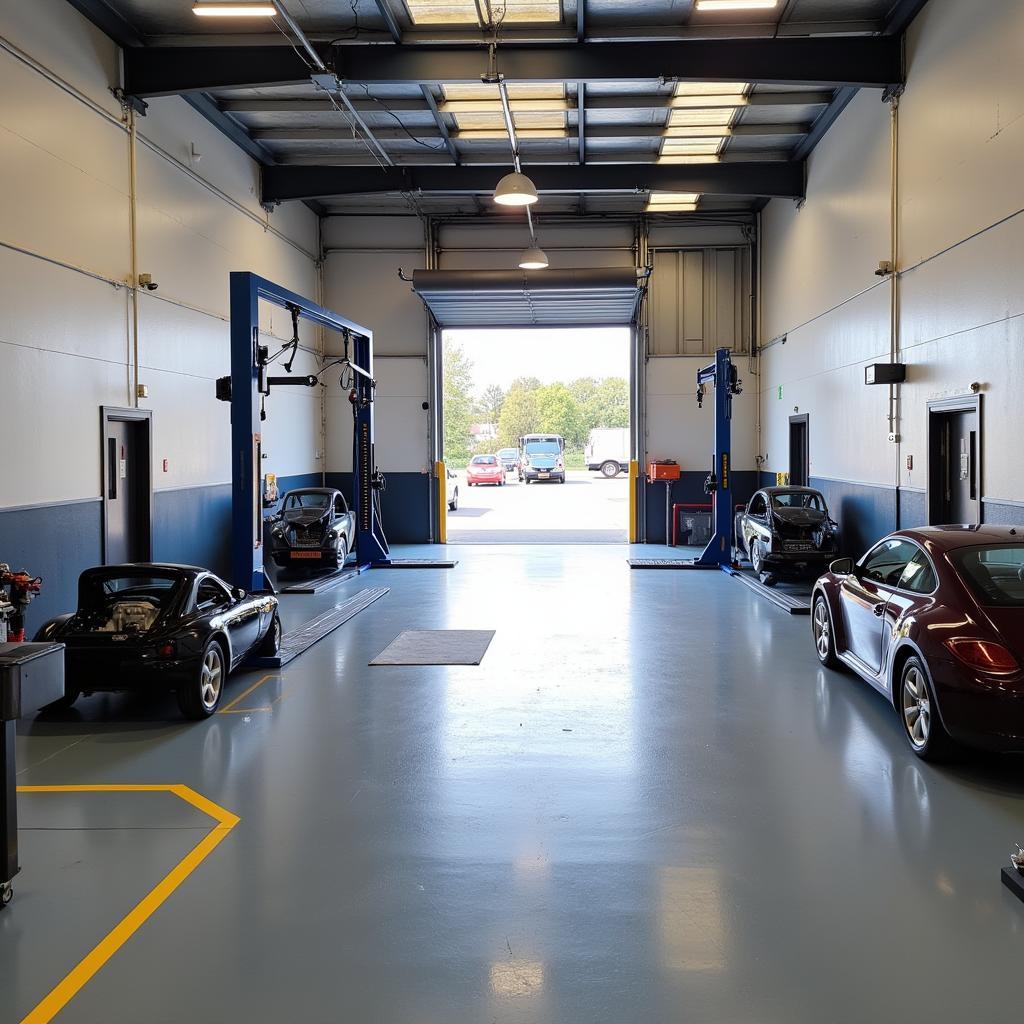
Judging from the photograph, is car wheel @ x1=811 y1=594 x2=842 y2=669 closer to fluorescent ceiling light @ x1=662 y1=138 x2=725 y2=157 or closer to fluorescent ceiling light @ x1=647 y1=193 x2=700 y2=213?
fluorescent ceiling light @ x1=662 y1=138 x2=725 y2=157

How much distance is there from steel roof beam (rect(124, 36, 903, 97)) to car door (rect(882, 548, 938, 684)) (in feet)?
24.7

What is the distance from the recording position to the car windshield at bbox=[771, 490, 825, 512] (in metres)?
14.0

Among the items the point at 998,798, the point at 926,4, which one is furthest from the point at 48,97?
the point at 998,798

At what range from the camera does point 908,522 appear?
11.6 metres

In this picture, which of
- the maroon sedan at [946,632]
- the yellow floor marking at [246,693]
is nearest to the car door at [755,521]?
the maroon sedan at [946,632]

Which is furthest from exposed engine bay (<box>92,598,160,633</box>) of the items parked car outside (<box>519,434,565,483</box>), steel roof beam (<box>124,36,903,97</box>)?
parked car outside (<box>519,434,565,483</box>)

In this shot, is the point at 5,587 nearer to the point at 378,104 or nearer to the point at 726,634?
the point at 726,634

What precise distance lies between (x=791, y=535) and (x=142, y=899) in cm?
1089

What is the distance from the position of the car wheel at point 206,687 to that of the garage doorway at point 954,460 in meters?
7.48

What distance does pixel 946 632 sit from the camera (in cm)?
549

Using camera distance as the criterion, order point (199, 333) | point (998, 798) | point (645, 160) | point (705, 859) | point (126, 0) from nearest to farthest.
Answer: point (705, 859) → point (998, 798) → point (126, 0) → point (199, 333) → point (645, 160)

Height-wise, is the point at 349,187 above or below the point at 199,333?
above

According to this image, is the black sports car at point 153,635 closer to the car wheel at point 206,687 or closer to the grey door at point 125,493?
the car wheel at point 206,687

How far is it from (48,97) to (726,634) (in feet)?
29.1
